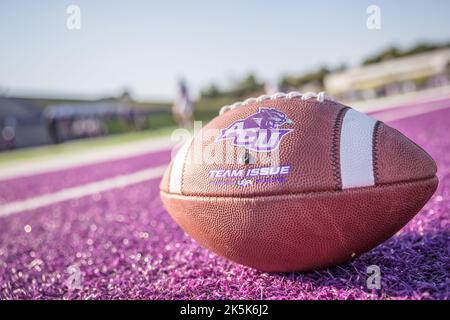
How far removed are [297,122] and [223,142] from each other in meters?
0.32

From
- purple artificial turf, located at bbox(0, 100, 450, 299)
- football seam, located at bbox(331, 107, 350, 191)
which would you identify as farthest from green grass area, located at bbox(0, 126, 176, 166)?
football seam, located at bbox(331, 107, 350, 191)

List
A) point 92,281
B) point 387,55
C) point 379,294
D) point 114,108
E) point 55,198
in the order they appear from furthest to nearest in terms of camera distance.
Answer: point 387,55 → point 114,108 → point 55,198 → point 92,281 → point 379,294

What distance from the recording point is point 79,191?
5.81 m

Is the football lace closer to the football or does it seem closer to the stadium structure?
the football

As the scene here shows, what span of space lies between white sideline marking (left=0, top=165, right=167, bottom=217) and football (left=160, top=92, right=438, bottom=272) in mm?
3710

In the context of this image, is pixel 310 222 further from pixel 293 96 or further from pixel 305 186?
pixel 293 96

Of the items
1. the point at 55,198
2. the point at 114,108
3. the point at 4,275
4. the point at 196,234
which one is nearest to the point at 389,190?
the point at 196,234

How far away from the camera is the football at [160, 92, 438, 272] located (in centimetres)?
178

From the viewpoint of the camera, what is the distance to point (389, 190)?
5.79 feet

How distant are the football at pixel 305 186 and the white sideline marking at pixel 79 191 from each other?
371 cm

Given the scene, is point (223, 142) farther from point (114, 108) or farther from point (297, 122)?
point (114, 108)

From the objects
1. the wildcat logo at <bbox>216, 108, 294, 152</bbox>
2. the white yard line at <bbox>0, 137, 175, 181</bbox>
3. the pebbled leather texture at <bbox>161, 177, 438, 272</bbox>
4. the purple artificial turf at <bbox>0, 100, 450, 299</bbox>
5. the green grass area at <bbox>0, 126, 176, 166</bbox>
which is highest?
the wildcat logo at <bbox>216, 108, 294, 152</bbox>

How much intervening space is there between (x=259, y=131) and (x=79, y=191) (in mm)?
4398

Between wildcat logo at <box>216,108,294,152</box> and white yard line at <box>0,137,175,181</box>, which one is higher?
wildcat logo at <box>216,108,294,152</box>
